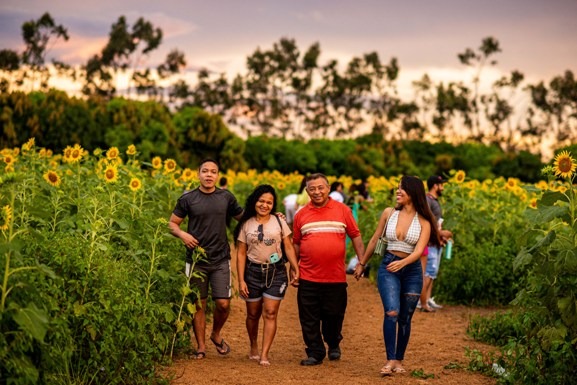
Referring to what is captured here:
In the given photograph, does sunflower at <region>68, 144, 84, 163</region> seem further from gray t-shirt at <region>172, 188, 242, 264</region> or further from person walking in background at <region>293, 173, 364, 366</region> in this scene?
person walking in background at <region>293, 173, 364, 366</region>

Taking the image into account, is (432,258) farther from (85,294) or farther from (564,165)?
(85,294)

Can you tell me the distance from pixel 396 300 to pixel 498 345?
7.49ft

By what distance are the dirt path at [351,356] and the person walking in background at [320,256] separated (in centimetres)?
41

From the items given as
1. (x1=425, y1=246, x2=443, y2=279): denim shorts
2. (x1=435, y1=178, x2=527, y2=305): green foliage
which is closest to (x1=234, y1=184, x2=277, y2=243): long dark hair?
(x1=425, y1=246, x2=443, y2=279): denim shorts

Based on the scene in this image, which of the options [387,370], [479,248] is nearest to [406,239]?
[387,370]

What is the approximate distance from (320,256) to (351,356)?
137cm

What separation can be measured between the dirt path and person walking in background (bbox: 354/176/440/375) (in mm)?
343

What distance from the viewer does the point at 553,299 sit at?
5.91 meters

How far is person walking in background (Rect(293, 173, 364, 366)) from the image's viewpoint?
767 cm

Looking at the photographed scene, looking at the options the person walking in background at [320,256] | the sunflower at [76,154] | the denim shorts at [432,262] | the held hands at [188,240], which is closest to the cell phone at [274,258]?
the person walking in background at [320,256]

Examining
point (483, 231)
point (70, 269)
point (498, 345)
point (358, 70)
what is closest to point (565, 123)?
point (358, 70)

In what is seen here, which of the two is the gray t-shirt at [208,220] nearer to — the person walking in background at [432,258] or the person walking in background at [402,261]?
the person walking in background at [402,261]

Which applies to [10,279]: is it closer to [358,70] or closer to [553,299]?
[553,299]

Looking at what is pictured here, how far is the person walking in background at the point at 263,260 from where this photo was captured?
7.62m
